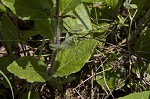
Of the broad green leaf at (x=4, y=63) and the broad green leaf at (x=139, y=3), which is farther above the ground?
the broad green leaf at (x=139, y=3)

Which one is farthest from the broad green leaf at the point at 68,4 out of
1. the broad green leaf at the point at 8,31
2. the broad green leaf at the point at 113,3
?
the broad green leaf at the point at 113,3

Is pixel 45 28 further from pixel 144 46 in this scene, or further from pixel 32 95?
pixel 144 46

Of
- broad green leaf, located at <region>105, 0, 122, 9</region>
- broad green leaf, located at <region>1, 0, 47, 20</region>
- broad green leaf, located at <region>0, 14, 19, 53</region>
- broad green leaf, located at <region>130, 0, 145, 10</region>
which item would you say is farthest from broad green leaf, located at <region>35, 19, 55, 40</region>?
broad green leaf, located at <region>130, 0, 145, 10</region>

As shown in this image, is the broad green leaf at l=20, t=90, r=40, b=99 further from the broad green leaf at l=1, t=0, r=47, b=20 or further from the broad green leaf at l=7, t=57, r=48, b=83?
the broad green leaf at l=1, t=0, r=47, b=20

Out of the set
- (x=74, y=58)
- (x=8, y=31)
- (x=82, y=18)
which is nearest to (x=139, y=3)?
(x=82, y=18)

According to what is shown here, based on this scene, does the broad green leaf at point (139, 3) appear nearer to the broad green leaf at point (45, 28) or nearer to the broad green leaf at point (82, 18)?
the broad green leaf at point (82, 18)

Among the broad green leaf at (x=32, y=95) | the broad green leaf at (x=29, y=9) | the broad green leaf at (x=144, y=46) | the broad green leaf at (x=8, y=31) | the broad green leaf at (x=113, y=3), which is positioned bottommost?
the broad green leaf at (x=32, y=95)

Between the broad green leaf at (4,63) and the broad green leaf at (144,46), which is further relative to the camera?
the broad green leaf at (144,46)

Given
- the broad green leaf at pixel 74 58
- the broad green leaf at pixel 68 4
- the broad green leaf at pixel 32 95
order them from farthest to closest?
the broad green leaf at pixel 32 95, the broad green leaf at pixel 74 58, the broad green leaf at pixel 68 4
